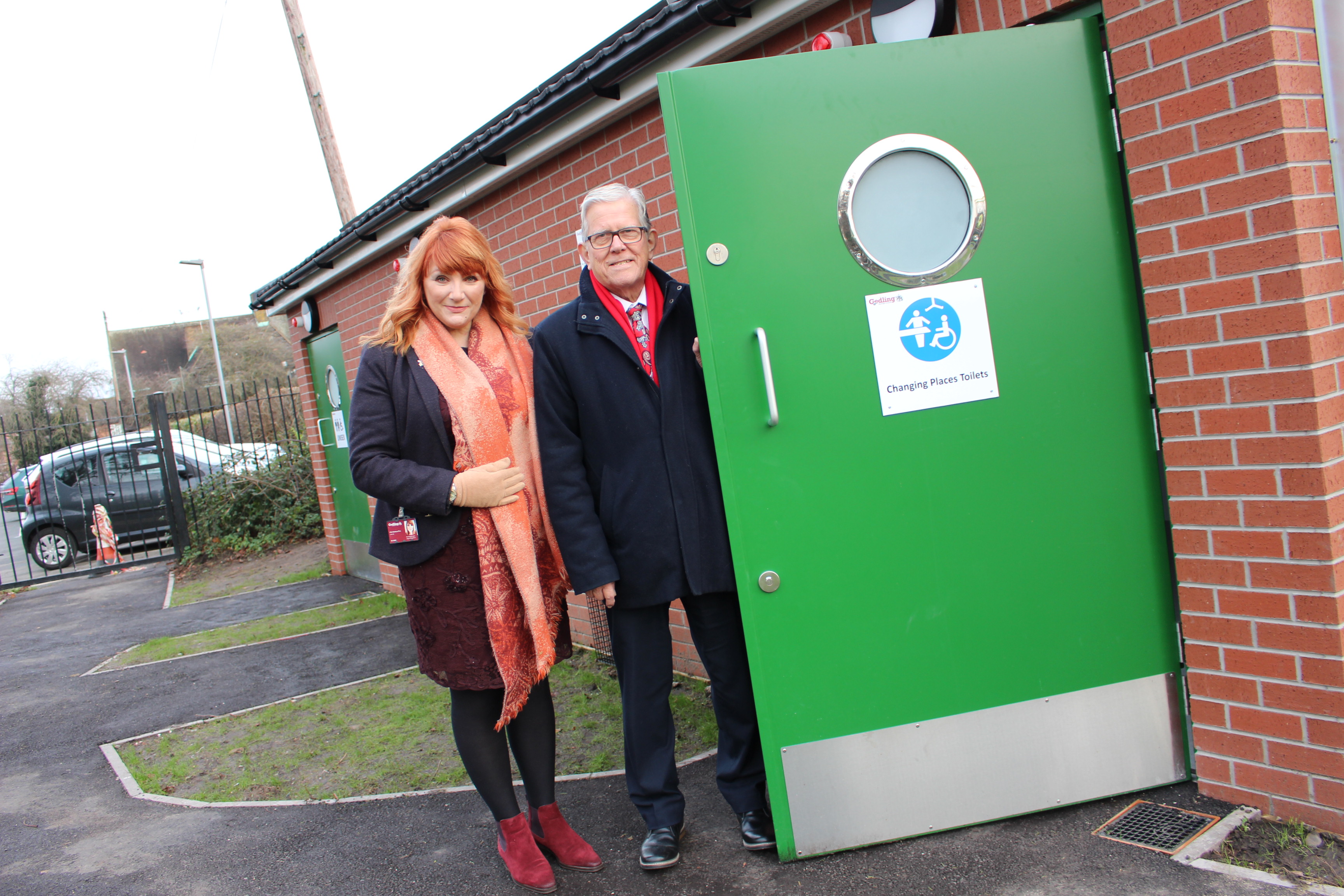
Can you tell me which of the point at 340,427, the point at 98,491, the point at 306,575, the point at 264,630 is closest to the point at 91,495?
the point at 98,491

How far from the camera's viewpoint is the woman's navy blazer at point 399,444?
241cm

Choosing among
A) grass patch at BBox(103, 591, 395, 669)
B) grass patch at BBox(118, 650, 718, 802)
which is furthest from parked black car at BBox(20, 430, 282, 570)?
grass patch at BBox(118, 650, 718, 802)

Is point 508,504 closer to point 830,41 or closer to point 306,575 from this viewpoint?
point 830,41

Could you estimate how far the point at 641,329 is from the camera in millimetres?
2541

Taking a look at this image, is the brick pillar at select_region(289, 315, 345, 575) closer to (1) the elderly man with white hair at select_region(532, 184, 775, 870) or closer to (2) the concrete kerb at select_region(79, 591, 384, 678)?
(2) the concrete kerb at select_region(79, 591, 384, 678)

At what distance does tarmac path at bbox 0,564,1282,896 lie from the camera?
2.29 metres

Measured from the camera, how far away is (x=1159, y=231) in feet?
7.80

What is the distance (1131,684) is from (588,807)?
182 cm

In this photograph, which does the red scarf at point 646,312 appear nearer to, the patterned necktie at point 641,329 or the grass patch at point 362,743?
the patterned necktie at point 641,329

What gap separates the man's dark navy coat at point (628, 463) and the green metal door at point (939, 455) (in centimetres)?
11

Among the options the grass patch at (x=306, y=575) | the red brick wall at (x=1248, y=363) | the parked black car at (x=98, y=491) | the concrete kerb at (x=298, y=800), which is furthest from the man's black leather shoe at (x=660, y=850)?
the parked black car at (x=98, y=491)

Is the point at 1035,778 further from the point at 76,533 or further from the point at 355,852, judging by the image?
the point at 76,533

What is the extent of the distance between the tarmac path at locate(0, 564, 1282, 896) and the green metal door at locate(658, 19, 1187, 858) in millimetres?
108

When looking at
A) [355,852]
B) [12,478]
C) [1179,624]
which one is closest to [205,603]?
[12,478]
